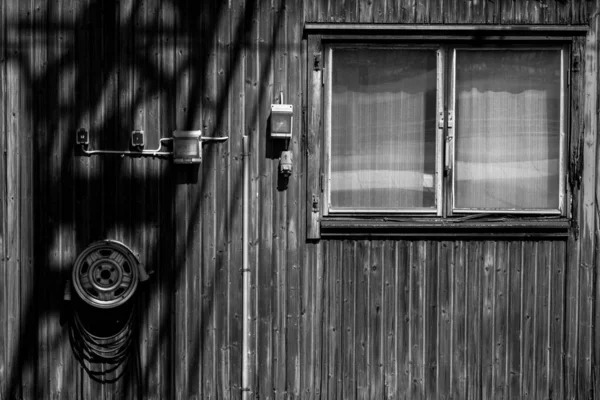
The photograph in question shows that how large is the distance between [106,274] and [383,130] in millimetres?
2637

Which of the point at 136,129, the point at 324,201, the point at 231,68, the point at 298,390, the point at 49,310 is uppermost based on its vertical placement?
the point at 231,68

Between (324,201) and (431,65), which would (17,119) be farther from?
(431,65)

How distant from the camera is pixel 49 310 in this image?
6773mm

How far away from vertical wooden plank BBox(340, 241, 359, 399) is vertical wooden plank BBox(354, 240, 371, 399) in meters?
0.03

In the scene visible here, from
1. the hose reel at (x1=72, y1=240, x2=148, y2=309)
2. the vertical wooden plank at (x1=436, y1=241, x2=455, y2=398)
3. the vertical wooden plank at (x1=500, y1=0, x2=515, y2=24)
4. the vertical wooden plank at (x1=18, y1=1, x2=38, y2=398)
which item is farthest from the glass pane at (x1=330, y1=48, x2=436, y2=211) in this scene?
the vertical wooden plank at (x1=18, y1=1, x2=38, y2=398)

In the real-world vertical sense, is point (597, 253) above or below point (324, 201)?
below

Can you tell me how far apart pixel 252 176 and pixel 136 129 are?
1.05 m

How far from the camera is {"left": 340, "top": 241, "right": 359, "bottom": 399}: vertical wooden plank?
679cm

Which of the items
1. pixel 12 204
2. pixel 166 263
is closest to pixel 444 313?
pixel 166 263

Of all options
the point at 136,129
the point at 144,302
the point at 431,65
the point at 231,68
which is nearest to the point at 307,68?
the point at 231,68

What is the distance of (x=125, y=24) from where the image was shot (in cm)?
673

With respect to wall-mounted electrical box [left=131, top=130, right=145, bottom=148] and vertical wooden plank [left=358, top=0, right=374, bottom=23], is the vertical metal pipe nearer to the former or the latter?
wall-mounted electrical box [left=131, top=130, right=145, bottom=148]

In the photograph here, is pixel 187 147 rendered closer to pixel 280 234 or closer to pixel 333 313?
pixel 280 234

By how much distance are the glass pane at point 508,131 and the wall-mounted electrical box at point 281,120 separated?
1465 millimetres
